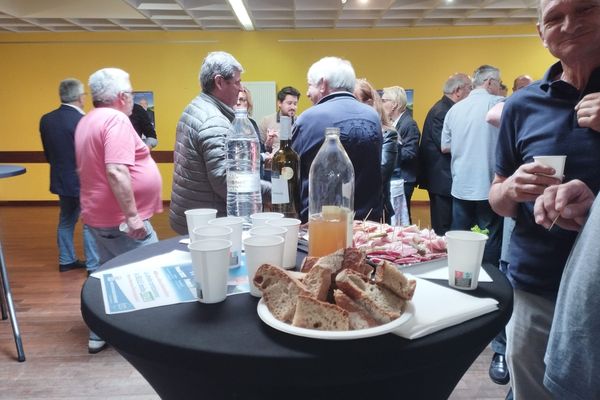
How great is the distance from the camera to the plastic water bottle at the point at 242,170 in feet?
5.84

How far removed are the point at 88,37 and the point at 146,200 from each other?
23.8ft

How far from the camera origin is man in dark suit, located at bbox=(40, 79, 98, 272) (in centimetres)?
423

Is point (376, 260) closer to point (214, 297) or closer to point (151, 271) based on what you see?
point (214, 297)

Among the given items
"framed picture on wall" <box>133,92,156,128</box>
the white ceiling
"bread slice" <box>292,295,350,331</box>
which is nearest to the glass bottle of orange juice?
"bread slice" <box>292,295,350,331</box>

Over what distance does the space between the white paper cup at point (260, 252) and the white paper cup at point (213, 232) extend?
0.10 meters

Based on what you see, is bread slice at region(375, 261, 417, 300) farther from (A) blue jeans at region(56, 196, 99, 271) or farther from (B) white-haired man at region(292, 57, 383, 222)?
(A) blue jeans at region(56, 196, 99, 271)

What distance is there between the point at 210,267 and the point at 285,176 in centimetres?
83

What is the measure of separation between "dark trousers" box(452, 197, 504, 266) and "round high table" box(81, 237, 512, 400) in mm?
2762

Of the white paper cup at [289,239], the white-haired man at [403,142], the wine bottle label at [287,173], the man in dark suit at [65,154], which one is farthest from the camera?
the man in dark suit at [65,154]

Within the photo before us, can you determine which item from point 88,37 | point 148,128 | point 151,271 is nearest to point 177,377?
point 151,271

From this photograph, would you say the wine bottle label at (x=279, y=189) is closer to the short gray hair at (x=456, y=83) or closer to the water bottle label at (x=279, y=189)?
the water bottle label at (x=279, y=189)

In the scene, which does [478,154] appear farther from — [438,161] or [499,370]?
[499,370]

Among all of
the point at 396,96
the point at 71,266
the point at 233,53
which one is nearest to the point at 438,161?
the point at 396,96

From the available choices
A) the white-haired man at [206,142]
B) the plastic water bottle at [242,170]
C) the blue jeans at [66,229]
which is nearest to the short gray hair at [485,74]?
the white-haired man at [206,142]
